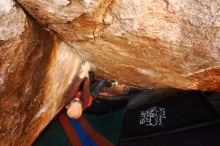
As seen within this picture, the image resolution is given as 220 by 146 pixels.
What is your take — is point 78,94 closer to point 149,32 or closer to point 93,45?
point 93,45

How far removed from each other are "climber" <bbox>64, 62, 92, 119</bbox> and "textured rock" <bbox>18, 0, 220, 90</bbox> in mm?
589

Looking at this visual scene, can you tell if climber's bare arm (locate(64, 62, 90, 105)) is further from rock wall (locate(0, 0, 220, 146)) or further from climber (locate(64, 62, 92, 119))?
rock wall (locate(0, 0, 220, 146))

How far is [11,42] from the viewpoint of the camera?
8.09ft

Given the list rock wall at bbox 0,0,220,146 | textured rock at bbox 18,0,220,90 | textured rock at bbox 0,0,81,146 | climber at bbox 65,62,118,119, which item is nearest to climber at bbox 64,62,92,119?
climber at bbox 65,62,118,119

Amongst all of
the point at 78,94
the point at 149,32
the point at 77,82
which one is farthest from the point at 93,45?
the point at 78,94

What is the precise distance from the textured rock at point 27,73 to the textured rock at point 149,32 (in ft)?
0.50

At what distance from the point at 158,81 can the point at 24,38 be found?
1.82m

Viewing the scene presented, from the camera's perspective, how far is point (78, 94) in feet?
13.2

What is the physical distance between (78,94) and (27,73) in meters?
1.25

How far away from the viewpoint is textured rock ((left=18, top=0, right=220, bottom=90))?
2.41m

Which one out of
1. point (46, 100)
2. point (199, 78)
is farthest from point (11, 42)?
point (199, 78)

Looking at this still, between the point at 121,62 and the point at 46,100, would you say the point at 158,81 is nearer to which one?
the point at 121,62

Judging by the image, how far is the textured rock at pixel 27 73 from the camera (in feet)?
8.04

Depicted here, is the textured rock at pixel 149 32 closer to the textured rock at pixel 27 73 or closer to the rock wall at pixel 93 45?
the rock wall at pixel 93 45
